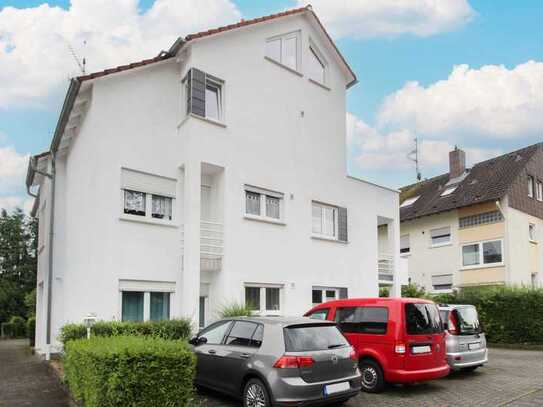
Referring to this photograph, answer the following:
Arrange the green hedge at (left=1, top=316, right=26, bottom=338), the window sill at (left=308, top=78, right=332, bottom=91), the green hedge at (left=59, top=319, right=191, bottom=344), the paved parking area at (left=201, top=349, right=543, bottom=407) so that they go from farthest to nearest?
the green hedge at (left=1, top=316, right=26, bottom=338) → the window sill at (left=308, top=78, right=332, bottom=91) → the green hedge at (left=59, top=319, right=191, bottom=344) → the paved parking area at (left=201, top=349, right=543, bottom=407)

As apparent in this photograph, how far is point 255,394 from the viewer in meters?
8.11

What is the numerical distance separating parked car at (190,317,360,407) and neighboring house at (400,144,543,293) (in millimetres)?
21109

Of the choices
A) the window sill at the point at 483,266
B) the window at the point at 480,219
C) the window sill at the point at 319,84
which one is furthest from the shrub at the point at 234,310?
the window at the point at 480,219

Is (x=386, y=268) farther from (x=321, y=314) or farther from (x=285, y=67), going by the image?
(x=321, y=314)

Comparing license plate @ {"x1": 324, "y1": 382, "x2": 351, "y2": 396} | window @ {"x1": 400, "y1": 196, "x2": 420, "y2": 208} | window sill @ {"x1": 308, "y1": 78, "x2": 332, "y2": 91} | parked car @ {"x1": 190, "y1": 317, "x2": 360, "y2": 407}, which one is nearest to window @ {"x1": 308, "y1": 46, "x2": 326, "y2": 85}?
window sill @ {"x1": 308, "y1": 78, "x2": 332, "y2": 91}

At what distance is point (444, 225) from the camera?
31281 millimetres

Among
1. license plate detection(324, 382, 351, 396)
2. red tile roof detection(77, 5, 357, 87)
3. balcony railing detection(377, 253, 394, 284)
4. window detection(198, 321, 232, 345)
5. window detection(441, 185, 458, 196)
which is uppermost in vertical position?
red tile roof detection(77, 5, 357, 87)

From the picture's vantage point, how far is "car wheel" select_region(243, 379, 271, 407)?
7.90 meters

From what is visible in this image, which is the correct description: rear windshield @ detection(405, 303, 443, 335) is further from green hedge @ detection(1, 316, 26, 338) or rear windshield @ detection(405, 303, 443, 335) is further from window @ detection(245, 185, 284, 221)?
green hedge @ detection(1, 316, 26, 338)

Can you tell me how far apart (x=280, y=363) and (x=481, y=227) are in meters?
24.1

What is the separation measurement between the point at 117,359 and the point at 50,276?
925 centimetres

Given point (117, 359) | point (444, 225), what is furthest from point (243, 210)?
point (444, 225)

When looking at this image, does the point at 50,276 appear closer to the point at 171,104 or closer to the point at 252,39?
the point at 171,104

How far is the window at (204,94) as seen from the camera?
1459 centimetres
